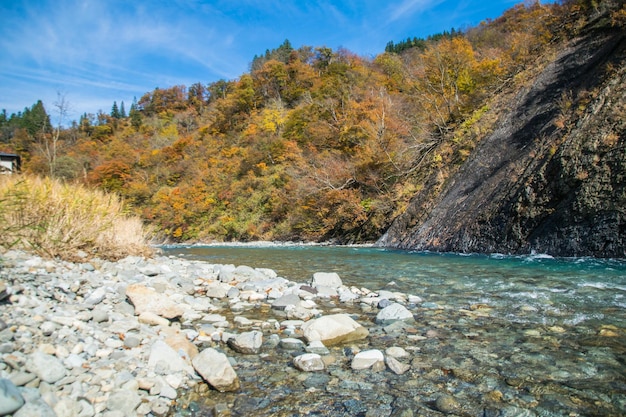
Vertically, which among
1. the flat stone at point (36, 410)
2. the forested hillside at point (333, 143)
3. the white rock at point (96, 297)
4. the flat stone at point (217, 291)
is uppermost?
the forested hillside at point (333, 143)

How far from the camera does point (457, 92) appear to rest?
2141cm

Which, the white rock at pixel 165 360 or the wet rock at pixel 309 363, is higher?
the white rock at pixel 165 360

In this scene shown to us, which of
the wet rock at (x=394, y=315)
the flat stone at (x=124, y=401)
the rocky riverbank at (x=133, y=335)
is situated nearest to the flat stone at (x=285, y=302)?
the rocky riverbank at (x=133, y=335)

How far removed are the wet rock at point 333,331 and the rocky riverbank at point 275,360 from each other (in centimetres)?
1

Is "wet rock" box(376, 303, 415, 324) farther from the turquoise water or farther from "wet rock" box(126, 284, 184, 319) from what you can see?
"wet rock" box(126, 284, 184, 319)

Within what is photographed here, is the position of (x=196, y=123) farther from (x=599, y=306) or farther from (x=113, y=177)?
(x=599, y=306)

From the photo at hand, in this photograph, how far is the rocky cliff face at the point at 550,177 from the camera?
844 cm

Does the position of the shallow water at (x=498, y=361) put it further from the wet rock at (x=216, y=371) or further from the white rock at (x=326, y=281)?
the white rock at (x=326, y=281)

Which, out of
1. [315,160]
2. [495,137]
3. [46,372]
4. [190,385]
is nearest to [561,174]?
[495,137]

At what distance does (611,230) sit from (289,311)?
7.50 metres

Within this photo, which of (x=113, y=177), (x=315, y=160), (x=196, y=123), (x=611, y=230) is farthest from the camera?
(x=196, y=123)

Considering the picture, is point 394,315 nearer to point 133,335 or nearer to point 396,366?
point 396,366

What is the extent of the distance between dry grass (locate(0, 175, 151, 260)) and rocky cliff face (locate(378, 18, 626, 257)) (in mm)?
9705

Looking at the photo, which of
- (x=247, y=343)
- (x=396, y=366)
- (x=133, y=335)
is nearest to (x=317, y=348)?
(x=247, y=343)
